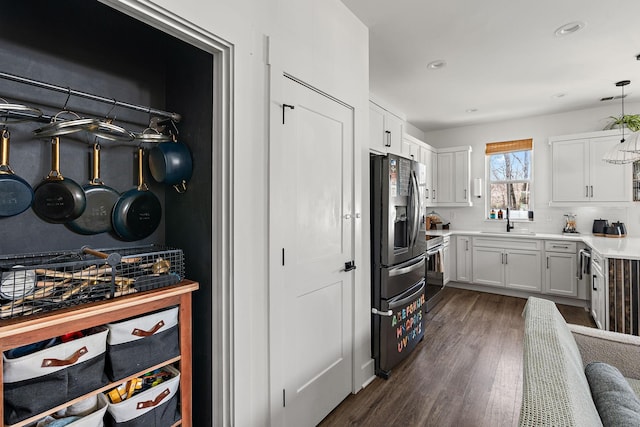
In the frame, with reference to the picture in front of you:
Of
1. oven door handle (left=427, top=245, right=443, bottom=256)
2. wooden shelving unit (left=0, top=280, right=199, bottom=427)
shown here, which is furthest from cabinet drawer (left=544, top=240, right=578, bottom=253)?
wooden shelving unit (left=0, top=280, right=199, bottom=427)

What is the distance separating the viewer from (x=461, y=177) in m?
5.43

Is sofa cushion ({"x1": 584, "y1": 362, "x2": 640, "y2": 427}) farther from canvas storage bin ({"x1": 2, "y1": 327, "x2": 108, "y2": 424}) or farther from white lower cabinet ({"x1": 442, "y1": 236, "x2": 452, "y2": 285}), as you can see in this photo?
white lower cabinet ({"x1": 442, "y1": 236, "x2": 452, "y2": 285})

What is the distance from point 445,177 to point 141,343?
5324 mm

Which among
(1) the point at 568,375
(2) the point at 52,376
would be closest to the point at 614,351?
(1) the point at 568,375

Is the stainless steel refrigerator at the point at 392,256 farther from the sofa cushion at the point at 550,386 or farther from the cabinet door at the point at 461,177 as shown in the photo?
the cabinet door at the point at 461,177

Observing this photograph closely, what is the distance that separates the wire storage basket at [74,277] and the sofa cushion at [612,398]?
5.16 feet

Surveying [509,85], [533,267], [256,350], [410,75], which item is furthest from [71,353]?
[533,267]

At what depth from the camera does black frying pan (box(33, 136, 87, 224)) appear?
1.34 meters

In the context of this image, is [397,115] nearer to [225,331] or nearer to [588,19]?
[588,19]

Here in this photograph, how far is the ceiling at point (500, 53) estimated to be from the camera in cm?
229

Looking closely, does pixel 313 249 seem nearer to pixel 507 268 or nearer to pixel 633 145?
pixel 633 145

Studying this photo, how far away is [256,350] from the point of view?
1552mm

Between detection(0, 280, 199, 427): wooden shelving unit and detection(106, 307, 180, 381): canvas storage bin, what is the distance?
0.09ft

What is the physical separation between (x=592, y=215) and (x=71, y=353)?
6.04 metres
